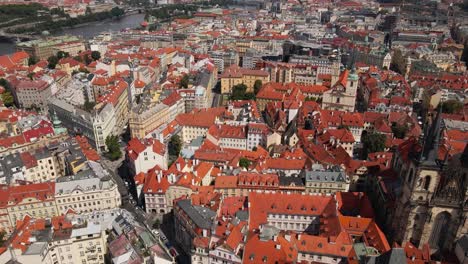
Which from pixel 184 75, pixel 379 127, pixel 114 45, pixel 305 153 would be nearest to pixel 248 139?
pixel 305 153

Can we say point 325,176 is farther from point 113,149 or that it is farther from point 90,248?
point 113,149

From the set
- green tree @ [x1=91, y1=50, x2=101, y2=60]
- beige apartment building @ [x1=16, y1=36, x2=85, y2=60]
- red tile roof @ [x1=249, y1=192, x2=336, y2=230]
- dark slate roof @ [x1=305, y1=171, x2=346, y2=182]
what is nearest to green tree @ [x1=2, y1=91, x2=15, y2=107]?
green tree @ [x1=91, y1=50, x2=101, y2=60]

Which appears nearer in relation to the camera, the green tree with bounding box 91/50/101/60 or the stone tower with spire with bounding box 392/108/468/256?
the stone tower with spire with bounding box 392/108/468/256

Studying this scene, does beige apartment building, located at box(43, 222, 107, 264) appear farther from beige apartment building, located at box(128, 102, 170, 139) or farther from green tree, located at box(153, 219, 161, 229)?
beige apartment building, located at box(128, 102, 170, 139)

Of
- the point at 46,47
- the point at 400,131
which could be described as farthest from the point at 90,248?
the point at 46,47

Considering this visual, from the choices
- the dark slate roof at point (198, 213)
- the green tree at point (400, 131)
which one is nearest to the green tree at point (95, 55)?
the dark slate roof at point (198, 213)

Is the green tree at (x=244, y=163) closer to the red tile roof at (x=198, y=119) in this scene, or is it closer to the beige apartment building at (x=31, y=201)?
the red tile roof at (x=198, y=119)

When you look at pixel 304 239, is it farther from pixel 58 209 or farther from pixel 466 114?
pixel 466 114
